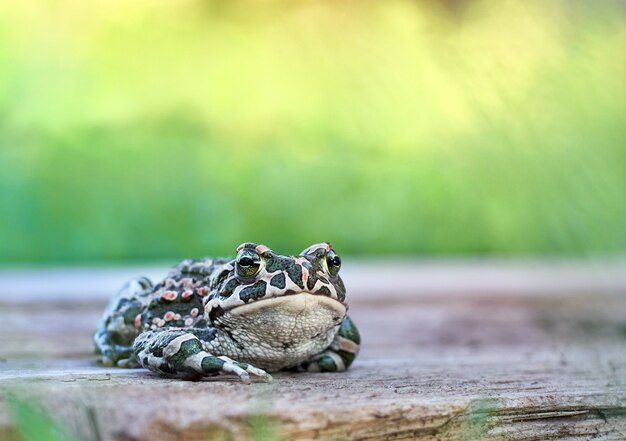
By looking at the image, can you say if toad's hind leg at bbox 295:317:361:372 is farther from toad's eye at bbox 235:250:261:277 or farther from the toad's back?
toad's eye at bbox 235:250:261:277

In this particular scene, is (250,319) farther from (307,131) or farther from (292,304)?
(307,131)

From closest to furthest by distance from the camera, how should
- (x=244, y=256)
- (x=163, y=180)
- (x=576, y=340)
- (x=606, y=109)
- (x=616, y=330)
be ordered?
(x=244, y=256)
(x=576, y=340)
(x=616, y=330)
(x=163, y=180)
(x=606, y=109)

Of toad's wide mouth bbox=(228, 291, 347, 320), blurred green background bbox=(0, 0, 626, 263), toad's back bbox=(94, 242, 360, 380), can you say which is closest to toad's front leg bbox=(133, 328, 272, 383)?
toad's back bbox=(94, 242, 360, 380)

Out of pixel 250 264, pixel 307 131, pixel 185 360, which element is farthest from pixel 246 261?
pixel 307 131

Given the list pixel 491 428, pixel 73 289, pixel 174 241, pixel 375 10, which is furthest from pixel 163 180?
pixel 491 428

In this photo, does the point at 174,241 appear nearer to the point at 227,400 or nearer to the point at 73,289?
the point at 73,289

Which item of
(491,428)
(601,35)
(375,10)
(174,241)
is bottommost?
(491,428)

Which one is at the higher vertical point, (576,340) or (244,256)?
(244,256)

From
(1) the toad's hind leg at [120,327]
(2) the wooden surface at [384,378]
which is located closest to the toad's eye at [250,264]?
(2) the wooden surface at [384,378]
